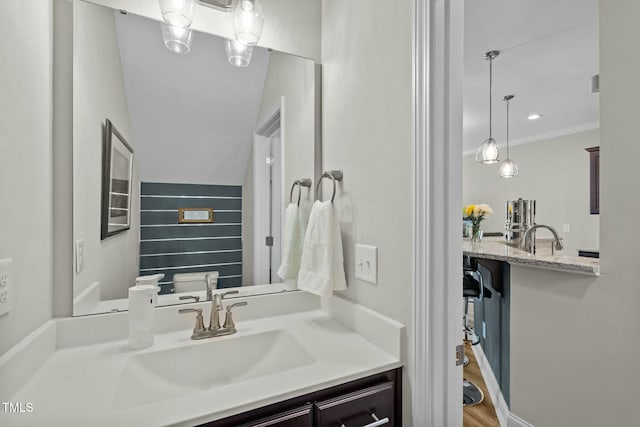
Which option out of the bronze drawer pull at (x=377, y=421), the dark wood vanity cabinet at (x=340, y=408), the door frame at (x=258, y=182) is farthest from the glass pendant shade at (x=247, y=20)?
the bronze drawer pull at (x=377, y=421)

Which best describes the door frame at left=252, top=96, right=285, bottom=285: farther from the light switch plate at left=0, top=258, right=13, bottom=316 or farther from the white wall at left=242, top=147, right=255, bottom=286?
the light switch plate at left=0, top=258, right=13, bottom=316

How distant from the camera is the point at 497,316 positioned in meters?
2.25

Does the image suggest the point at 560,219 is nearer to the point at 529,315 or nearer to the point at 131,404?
the point at 529,315

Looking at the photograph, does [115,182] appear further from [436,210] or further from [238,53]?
[436,210]

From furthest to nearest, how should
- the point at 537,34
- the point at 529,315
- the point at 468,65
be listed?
the point at 468,65, the point at 537,34, the point at 529,315

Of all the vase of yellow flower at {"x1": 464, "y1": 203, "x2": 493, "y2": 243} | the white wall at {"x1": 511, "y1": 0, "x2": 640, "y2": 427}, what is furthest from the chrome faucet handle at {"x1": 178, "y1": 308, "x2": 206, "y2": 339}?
the vase of yellow flower at {"x1": 464, "y1": 203, "x2": 493, "y2": 243}

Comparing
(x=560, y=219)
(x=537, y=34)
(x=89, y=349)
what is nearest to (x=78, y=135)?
(x=89, y=349)

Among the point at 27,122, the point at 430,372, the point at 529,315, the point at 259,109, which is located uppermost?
the point at 259,109

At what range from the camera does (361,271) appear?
1139mm

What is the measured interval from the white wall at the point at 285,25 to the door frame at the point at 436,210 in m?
0.62

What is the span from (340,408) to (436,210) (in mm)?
588

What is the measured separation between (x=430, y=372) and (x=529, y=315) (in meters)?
1.23

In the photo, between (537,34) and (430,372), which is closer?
A: (430,372)

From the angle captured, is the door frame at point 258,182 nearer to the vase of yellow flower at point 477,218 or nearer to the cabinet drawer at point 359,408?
the cabinet drawer at point 359,408
